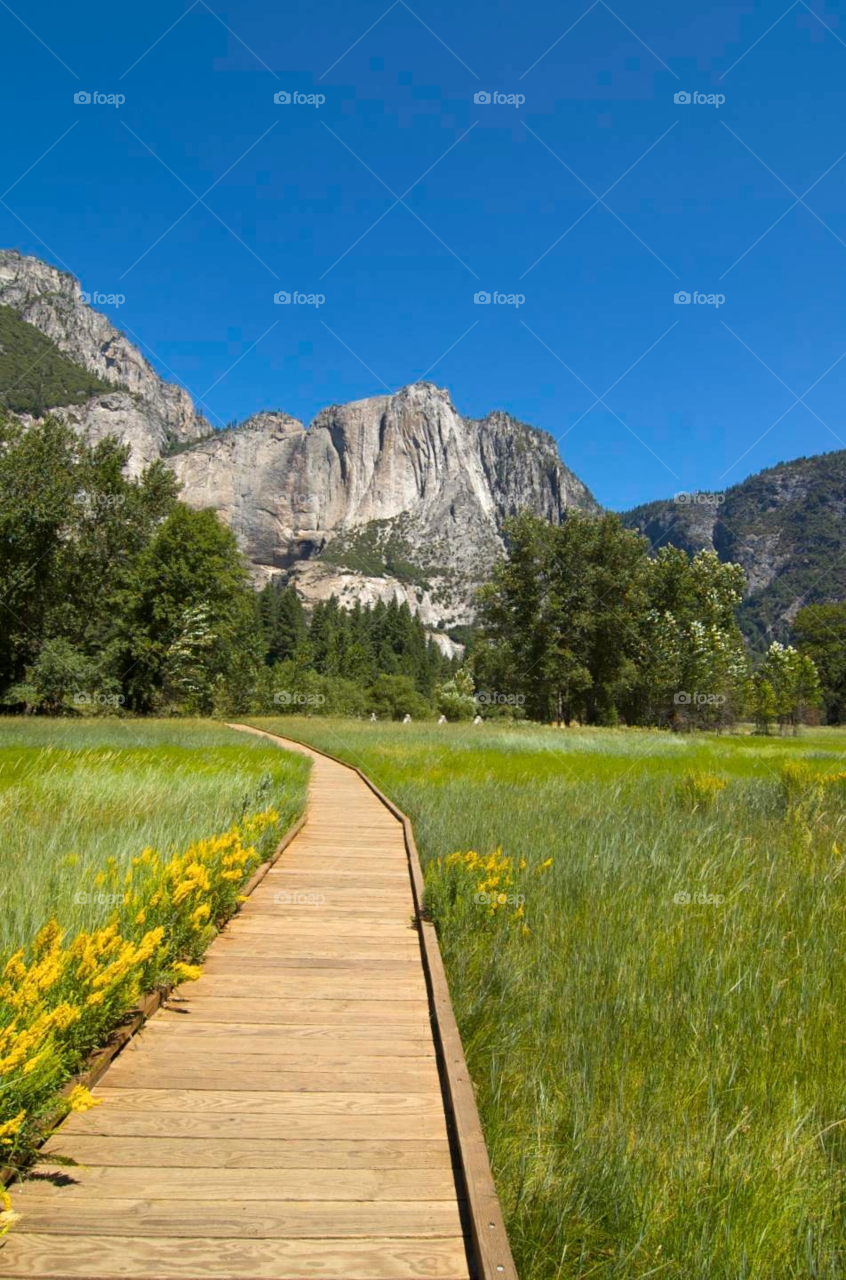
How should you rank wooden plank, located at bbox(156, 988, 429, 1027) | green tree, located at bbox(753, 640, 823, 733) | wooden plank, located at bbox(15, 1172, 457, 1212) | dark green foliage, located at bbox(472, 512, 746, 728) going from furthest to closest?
green tree, located at bbox(753, 640, 823, 733) < dark green foliage, located at bbox(472, 512, 746, 728) < wooden plank, located at bbox(156, 988, 429, 1027) < wooden plank, located at bbox(15, 1172, 457, 1212)

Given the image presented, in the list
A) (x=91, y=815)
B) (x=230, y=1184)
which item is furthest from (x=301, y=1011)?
(x=91, y=815)

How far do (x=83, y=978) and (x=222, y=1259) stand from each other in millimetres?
1282

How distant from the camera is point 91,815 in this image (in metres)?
7.02

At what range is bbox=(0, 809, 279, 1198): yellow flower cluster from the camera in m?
2.12

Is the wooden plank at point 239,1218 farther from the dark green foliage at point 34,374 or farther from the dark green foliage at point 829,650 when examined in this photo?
→ the dark green foliage at point 34,374

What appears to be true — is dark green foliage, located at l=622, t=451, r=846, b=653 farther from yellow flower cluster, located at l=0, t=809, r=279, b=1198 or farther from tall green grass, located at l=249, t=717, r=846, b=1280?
yellow flower cluster, located at l=0, t=809, r=279, b=1198

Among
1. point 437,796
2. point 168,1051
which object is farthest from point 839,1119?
point 437,796

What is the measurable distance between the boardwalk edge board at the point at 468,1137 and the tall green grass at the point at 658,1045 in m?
0.15

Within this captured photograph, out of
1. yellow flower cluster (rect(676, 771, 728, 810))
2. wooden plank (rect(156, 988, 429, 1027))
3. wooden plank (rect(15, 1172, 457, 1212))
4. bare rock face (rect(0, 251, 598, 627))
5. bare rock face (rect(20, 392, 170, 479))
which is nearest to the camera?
wooden plank (rect(15, 1172, 457, 1212))

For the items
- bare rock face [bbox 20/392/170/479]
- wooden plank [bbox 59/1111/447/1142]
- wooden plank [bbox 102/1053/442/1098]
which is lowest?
wooden plank [bbox 102/1053/442/1098]

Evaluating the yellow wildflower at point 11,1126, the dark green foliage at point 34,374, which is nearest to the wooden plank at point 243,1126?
the yellow wildflower at point 11,1126

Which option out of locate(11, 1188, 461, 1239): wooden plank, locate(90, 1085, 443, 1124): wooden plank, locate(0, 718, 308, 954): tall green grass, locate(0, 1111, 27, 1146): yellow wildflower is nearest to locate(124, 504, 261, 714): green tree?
locate(0, 718, 308, 954): tall green grass

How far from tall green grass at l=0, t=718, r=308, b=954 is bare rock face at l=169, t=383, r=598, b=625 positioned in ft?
500

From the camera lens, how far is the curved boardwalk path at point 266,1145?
183 centimetres
